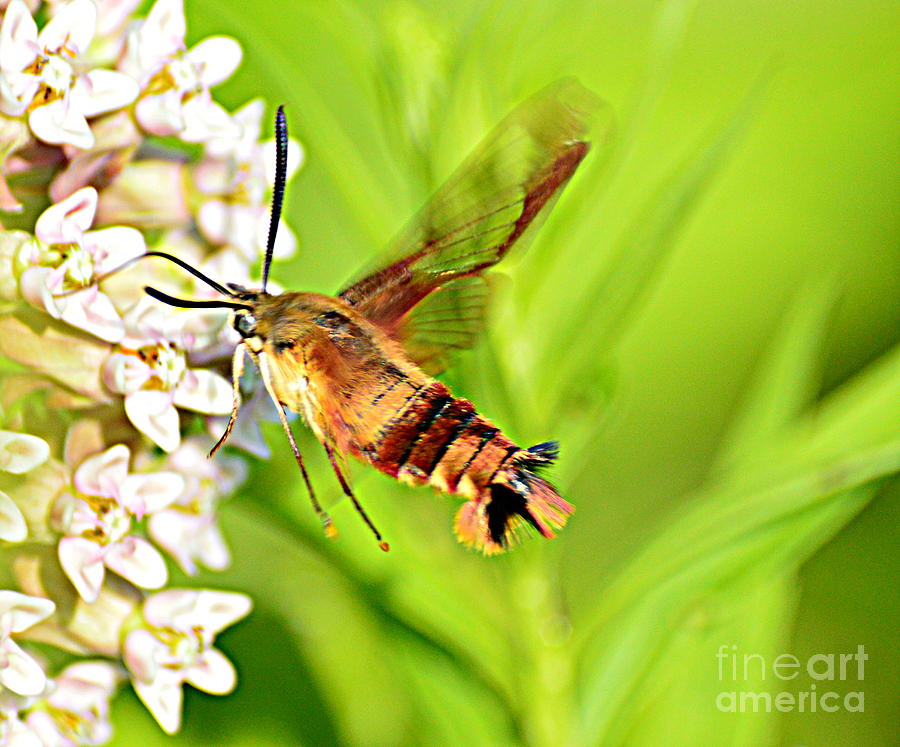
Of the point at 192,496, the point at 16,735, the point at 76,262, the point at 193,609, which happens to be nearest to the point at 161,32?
the point at 76,262

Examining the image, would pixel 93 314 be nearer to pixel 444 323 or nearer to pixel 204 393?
pixel 204 393

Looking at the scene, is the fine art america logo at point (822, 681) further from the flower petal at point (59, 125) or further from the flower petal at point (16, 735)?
the flower petal at point (59, 125)

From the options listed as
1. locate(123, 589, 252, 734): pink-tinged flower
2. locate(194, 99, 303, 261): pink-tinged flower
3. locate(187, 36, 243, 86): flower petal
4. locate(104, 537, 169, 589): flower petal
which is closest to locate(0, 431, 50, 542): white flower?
locate(104, 537, 169, 589): flower petal

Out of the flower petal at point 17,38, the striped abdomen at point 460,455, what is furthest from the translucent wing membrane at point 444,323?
the flower petal at point 17,38

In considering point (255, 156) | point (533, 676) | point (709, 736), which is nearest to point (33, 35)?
point (255, 156)

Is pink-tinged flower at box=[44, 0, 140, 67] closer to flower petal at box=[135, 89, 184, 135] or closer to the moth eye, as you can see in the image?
flower petal at box=[135, 89, 184, 135]
